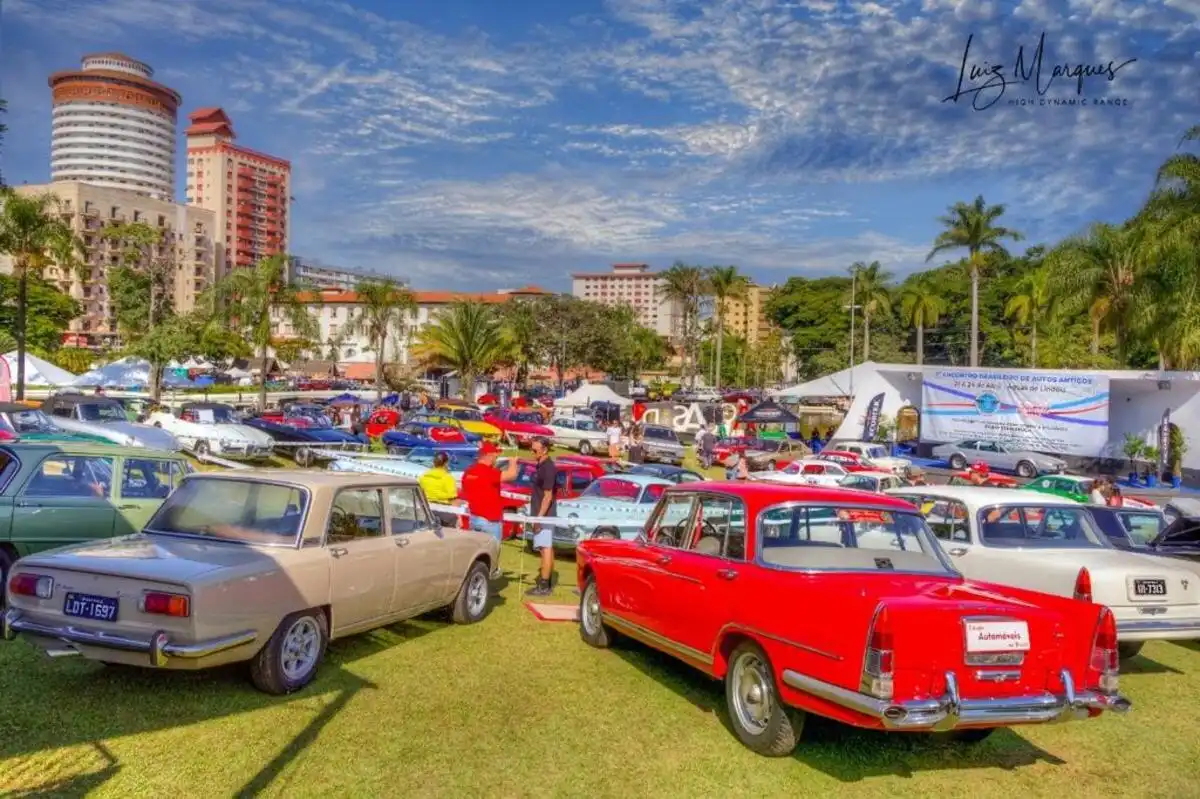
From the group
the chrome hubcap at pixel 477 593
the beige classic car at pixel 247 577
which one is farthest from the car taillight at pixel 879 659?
the chrome hubcap at pixel 477 593

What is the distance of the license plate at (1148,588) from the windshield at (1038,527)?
0.88 m

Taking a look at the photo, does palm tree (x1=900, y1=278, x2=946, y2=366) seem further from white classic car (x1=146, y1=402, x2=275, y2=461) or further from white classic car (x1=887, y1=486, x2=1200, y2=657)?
white classic car (x1=887, y1=486, x2=1200, y2=657)

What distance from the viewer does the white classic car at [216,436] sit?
24828 millimetres

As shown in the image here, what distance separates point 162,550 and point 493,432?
28.3 meters

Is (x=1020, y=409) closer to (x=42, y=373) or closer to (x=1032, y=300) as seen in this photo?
(x=1032, y=300)

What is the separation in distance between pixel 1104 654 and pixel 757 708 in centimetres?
211

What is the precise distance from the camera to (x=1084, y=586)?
7930mm

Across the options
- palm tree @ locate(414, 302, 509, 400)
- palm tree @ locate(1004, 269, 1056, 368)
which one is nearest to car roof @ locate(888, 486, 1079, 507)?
palm tree @ locate(414, 302, 509, 400)

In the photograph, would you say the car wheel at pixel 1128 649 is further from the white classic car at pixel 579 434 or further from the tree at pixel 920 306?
the tree at pixel 920 306

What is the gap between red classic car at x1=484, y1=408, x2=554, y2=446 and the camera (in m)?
36.2

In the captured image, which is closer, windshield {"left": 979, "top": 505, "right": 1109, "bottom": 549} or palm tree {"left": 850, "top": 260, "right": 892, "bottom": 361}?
windshield {"left": 979, "top": 505, "right": 1109, "bottom": 549}

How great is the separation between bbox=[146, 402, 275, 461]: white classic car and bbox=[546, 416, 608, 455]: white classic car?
12.8m

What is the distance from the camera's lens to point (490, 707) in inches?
265

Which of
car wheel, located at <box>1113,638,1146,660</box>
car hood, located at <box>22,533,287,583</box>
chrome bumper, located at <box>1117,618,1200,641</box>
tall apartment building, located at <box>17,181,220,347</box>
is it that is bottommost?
car wheel, located at <box>1113,638,1146,660</box>
